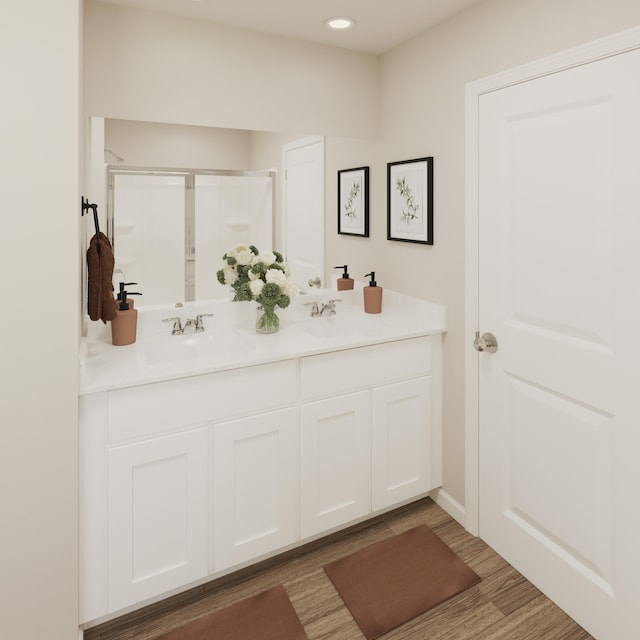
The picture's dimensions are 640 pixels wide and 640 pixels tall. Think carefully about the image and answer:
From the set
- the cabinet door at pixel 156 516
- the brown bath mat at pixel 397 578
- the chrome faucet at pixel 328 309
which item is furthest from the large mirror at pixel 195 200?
the brown bath mat at pixel 397 578

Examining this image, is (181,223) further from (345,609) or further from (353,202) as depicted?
(345,609)

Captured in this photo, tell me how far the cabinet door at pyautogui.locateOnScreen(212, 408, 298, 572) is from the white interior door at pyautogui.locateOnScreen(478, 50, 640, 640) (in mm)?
869

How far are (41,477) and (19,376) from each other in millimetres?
313

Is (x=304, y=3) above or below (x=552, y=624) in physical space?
above

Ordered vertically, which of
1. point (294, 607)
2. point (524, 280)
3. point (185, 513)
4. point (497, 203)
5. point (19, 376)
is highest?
point (497, 203)

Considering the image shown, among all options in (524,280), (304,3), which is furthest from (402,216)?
(304,3)

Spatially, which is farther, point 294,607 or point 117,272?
point 117,272

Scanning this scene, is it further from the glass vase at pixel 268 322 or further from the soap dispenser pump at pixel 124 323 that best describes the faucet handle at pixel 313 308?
the soap dispenser pump at pixel 124 323

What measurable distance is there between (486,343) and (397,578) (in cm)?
102

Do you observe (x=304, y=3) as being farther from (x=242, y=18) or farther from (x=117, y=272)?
(x=117, y=272)

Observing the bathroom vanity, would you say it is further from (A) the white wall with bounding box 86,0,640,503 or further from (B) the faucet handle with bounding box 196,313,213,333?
(A) the white wall with bounding box 86,0,640,503

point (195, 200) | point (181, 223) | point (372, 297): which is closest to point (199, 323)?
point (181, 223)

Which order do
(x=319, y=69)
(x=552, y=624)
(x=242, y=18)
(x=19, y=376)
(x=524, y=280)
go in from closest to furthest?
(x=19, y=376)
(x=552, y=624)
(x=524, y=280)
(x=242, y=18)
(x=319, y=69)

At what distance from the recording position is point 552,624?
165 centimetres
